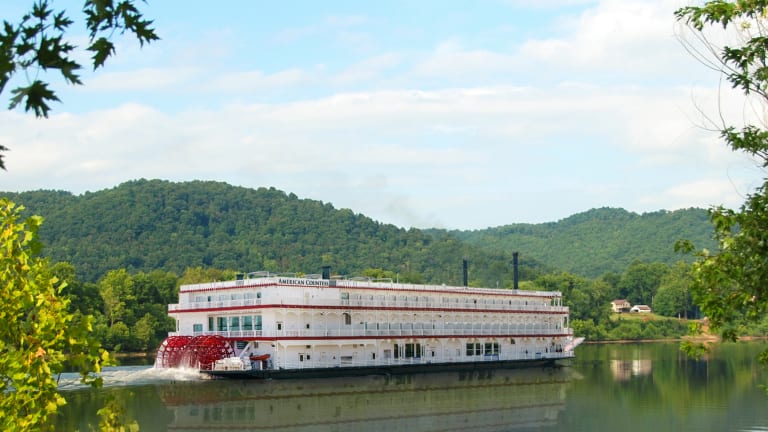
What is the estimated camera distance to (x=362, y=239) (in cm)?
13750

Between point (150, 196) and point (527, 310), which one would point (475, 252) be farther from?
point (527, 310)

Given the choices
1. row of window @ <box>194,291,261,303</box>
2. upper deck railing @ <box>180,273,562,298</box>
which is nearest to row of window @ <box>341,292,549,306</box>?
upper deck railing @ <box>180,273,562,298</box>

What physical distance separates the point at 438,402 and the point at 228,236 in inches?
3592

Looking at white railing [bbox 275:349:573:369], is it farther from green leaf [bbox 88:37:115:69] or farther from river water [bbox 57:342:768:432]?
green leaf [bbox 88:37:115:69]

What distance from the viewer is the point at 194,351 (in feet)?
143

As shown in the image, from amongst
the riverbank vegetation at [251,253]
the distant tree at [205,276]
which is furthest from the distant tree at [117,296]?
the distant tree at [205,276]

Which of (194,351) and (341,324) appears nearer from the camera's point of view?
(194,351)

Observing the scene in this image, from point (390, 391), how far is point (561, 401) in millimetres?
8096

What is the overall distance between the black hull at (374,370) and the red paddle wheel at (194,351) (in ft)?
3.19

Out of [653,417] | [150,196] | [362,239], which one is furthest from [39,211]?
[653,417]

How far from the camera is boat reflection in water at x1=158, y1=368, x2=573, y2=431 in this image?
107 ft

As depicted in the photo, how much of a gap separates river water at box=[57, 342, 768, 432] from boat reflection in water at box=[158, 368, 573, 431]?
0.04 m

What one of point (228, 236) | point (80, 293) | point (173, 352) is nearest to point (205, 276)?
point (80, 293)

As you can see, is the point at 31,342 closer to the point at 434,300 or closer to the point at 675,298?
the point at 434,300
